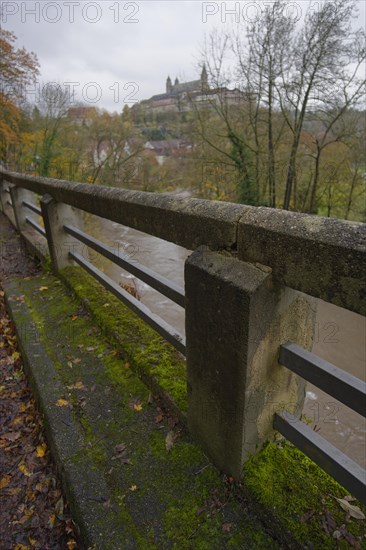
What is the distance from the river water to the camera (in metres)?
7.34

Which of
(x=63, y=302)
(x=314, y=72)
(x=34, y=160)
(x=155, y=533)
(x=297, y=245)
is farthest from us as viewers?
(x=34, y=160)

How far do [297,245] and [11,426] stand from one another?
224 cm

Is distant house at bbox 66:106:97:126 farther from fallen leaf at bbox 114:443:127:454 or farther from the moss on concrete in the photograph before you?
fallen leaf at bbox 114:443:127:454

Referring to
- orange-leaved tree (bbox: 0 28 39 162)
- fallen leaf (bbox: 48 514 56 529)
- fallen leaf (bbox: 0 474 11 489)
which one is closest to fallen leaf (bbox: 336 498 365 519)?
fallen leaf (bbox: 48 514 56 529)

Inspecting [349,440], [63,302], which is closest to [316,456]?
[63,302]

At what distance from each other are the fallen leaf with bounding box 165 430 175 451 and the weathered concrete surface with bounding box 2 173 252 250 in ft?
3.61

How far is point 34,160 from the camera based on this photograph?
21703mm

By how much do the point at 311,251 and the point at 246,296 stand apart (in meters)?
0.28

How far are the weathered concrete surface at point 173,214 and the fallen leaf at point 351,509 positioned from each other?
1.20m

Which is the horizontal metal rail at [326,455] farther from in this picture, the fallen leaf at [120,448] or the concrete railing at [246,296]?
the fallen leaf at [120,448]

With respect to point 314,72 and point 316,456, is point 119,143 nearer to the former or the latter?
point 314,72

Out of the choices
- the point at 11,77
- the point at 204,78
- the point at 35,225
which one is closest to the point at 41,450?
the point at 35,225

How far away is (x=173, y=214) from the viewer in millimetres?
1601

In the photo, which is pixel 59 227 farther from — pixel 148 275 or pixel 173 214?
pixel 173 214
